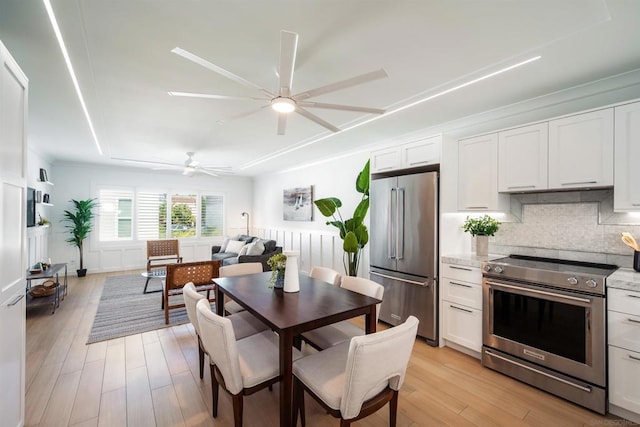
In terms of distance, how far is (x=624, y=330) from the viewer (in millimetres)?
2006

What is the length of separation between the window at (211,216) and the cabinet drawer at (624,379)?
321 inches

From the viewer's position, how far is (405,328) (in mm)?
1472

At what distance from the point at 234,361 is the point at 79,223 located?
6749mm

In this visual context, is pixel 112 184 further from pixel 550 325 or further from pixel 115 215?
pixel 550 325

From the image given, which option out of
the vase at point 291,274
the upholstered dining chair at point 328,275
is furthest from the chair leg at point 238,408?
the upholstered dining chair at point 328,275

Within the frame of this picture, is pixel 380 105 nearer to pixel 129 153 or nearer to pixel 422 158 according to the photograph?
pixel 422 158

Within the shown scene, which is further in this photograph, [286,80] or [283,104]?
[283,104]

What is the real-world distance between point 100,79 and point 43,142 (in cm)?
325

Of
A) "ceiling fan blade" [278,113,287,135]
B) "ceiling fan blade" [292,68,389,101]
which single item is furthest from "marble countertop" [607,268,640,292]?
"ceiling fan blade" [278,113,287,135]

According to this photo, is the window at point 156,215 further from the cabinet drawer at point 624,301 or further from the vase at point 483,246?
the cabinet drawer at point 624,301

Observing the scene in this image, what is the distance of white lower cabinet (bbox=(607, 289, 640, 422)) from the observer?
1.96 m

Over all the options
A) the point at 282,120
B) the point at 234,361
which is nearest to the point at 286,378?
the point at 234,361

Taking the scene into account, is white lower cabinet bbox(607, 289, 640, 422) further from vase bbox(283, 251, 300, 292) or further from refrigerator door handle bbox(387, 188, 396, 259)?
vase bbox(283, 251, 300, 292)

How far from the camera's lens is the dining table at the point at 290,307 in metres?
1.64
